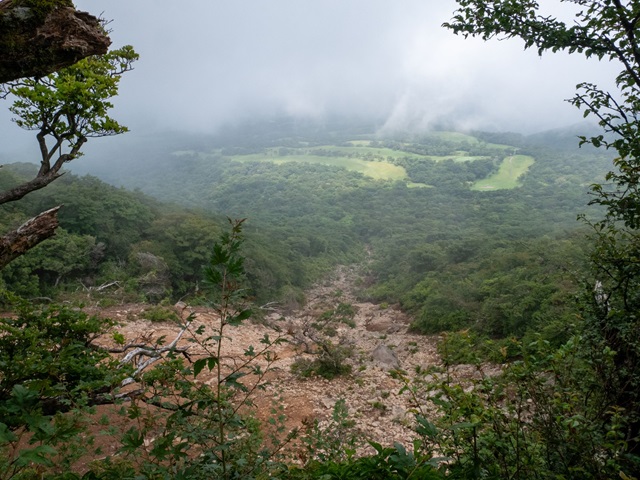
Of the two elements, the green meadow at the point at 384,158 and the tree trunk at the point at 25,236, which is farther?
the green meadow at the point at 384,158

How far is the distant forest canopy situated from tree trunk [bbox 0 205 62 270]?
7.24 feet

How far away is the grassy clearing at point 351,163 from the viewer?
74750 millimetres

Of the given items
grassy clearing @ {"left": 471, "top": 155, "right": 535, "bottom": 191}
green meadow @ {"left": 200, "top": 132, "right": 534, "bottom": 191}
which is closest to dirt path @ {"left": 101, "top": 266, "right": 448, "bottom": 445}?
grassy clearing @ {"left": 471, "top": 155, "right": 535, "bottom": 191}

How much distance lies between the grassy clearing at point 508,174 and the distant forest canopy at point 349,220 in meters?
0.88

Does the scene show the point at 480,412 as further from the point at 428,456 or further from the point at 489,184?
the point at 489,184

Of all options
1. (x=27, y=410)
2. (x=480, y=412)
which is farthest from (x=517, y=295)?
(x=27, y=410)

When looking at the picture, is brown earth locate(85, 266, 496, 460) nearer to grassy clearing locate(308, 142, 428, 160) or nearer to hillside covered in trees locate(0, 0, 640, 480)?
hillside covered in trees locate(0, 0, 640, 480)

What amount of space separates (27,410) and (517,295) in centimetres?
1374

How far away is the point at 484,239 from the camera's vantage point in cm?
2741

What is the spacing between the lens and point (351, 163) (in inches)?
3290

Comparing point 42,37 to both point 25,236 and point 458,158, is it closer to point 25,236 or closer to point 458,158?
point 25,236

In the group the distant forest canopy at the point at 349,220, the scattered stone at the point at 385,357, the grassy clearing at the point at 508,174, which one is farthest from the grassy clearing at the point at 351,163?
the scattered stone at the point at 385,357

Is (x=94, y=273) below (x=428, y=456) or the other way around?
below

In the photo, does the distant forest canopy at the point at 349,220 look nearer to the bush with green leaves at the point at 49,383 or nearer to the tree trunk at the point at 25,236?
the bush with green leaves at the point at 49,383
